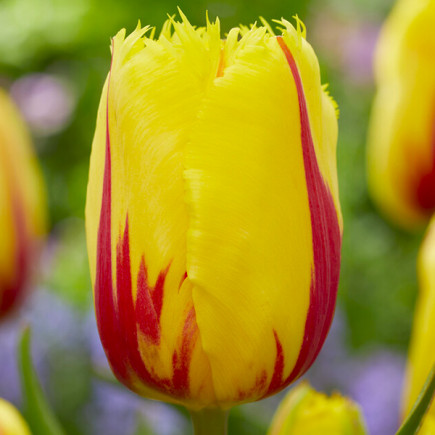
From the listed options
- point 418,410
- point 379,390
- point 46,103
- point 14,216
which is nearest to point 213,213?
point 418,410

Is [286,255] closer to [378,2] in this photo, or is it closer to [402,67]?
[402,67]

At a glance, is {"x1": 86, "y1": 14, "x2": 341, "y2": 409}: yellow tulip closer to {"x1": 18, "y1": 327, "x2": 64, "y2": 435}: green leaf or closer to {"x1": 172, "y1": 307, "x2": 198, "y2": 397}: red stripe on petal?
{"x1": 172, "y1": 307, "x2": 198, "y2": 397}: red stripe on petal

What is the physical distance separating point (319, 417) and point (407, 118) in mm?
476

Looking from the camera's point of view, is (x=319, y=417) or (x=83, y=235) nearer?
(x=319, y=417)

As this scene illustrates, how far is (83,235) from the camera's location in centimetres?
146

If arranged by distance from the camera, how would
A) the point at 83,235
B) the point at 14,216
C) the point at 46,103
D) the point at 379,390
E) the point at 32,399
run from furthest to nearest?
1. the point at 46,103
2. the point at 83,235
3. the point at 379,390
4. the point at 14,216
5. the point at 32,399

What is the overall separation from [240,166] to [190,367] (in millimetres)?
90

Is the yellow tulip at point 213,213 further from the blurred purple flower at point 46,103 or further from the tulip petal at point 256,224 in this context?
the blurred purple flower at point 46,103

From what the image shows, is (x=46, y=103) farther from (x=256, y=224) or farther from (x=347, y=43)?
(x=256, y=224)

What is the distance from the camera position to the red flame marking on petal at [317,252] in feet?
1.24

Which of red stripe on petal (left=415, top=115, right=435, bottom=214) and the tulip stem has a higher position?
the tulip stem

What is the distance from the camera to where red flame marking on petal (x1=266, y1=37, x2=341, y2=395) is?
1.24 ft

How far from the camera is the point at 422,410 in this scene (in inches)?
15.8

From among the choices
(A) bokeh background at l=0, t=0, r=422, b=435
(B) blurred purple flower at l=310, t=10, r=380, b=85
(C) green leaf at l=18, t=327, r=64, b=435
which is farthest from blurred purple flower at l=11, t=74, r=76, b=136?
(C) green leaf at l=18, t=327, r=64, b=435
